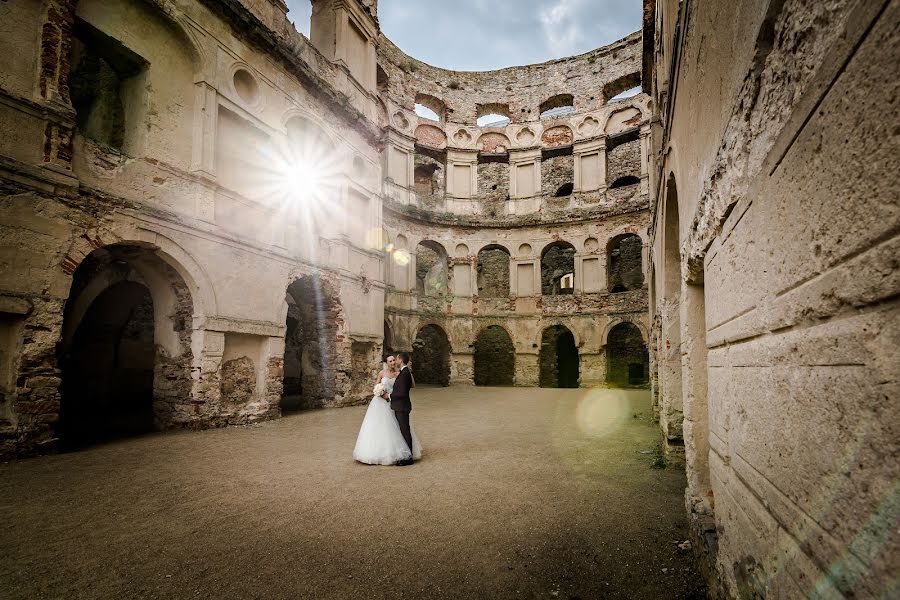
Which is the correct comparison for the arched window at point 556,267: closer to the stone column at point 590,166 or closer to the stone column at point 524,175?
the stone column at point 524,175

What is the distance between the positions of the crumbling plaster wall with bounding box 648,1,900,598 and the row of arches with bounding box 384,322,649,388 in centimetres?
1720

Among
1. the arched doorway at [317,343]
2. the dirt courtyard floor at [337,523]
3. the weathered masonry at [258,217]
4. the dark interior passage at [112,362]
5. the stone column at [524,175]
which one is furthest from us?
the stone column at [524,175]

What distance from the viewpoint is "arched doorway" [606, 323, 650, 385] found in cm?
1941

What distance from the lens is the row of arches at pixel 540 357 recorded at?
19.5 meters

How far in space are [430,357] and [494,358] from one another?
3.14 m

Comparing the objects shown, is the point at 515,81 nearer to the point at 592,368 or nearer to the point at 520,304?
the point at 520,304

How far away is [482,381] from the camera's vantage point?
21.3 m

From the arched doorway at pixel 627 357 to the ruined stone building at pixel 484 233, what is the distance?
0.19 metres

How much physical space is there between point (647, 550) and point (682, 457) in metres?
2.75

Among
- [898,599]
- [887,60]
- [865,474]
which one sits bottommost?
[898,599]

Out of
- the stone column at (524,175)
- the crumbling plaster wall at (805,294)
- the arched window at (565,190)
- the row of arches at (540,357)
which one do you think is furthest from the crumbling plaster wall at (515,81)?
the crumbling plaster wall at (805,294)

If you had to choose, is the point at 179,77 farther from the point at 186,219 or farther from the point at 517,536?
the point at 517,536

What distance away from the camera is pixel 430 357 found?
20.7 meters

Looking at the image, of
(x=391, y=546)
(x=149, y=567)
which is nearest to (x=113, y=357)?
(x=149, y=567)
